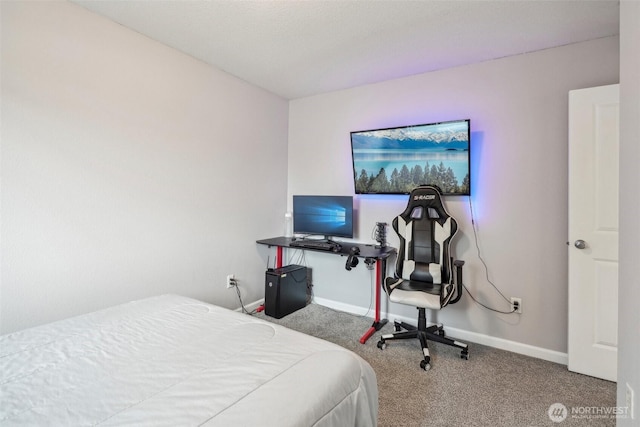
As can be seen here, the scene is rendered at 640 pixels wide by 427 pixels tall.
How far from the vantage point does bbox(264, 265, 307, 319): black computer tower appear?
10.1ft

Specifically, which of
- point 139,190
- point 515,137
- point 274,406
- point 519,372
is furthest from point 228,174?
point 519,372

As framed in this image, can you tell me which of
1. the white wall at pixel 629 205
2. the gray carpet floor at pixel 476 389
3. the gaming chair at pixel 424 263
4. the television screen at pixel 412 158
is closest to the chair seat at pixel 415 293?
the gaming chair at pixel 424 263

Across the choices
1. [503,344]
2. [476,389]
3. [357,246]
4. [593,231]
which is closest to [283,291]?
[357,246]

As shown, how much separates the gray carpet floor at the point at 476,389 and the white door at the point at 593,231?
231mm

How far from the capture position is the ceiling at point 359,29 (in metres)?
1.94

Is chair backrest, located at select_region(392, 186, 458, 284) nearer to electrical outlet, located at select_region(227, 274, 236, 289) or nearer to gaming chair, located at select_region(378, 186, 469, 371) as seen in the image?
gaming chair, located at select_region(378, 186, 469, 371)

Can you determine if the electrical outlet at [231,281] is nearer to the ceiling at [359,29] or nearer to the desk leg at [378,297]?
the desk leg at [378,297]

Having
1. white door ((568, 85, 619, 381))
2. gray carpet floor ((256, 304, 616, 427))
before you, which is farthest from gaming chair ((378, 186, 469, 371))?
white door ((568, 85, 619, 381))

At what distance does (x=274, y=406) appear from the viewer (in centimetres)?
90

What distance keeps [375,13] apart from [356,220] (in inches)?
77.0

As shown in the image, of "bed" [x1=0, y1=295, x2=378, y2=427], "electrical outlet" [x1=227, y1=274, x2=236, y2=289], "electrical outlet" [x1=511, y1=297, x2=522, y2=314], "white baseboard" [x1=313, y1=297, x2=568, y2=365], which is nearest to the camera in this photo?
"bed" [x1=0, y1=295, x2=378, y2=427]

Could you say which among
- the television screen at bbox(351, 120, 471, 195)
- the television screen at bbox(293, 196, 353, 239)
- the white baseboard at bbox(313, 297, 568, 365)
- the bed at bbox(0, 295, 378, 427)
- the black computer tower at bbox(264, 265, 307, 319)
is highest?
the television screen at bbox(351, 120, 471, 195)

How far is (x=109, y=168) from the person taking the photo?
2.15 metres

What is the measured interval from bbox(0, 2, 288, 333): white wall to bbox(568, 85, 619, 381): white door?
9.61 feet
